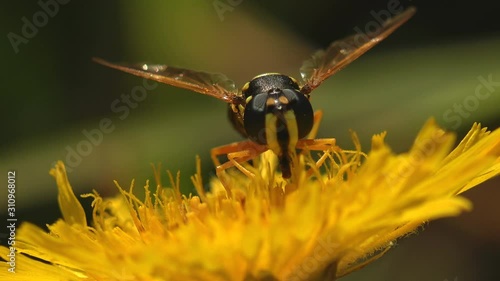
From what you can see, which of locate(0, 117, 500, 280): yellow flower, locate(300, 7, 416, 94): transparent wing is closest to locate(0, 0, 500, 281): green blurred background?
locate(300, 7, 416, 94): transparent wing

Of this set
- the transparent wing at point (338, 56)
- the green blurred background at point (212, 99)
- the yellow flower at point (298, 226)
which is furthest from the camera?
the green blurred background at point (212, 99)

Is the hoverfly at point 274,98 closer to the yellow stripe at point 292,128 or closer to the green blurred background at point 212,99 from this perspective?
the yellow stripe at point 292,128

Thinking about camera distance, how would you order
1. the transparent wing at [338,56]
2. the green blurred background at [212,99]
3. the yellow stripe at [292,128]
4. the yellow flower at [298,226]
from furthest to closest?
1. the green blurred background at [212,99]
2. the transparent wing at [338,56]
3. the yellow stripe at [292,128]
4. the yellow flower at [298,226]

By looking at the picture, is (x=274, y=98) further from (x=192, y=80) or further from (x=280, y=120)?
(x=192, y=80)

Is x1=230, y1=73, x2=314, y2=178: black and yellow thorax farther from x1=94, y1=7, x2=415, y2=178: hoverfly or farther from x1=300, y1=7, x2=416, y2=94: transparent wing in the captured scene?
x1=300, y1=7, x2=416, y2=94: transparent wing

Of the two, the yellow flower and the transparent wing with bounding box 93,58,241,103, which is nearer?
the yellow flower

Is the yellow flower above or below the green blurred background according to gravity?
below

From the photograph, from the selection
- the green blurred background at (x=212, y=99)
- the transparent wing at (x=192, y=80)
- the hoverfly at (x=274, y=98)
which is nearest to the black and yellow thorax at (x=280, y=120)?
the hoverfly at (x=274, y=98)
